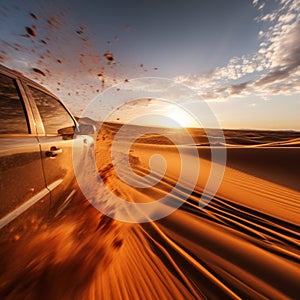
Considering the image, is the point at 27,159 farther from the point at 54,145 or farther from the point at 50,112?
the point at 50,112

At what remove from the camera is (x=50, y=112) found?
2342 mm

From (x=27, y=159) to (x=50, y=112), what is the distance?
3.65ft

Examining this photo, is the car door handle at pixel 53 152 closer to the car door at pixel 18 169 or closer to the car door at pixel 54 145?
the car door at pixel 54 145

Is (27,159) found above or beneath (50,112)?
beneath

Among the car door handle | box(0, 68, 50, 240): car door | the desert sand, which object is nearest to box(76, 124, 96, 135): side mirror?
the car door handle

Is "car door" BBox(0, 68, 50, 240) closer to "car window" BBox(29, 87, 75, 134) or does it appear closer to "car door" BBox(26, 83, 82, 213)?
"car door" BBox(26, 83, 82, 213)

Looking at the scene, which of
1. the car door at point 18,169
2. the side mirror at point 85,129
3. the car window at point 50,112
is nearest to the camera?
the car door at point 18,169

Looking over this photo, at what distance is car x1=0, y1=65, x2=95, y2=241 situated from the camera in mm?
1224

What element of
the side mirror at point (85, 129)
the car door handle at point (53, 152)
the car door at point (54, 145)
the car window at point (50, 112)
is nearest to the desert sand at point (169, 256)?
the car door at point (54, 145)

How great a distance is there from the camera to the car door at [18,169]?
119 centimetres

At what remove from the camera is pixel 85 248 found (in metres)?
2.41

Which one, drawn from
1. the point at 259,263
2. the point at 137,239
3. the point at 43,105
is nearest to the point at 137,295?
the point at 137,239

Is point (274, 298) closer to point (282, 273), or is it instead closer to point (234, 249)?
point (282, 273)

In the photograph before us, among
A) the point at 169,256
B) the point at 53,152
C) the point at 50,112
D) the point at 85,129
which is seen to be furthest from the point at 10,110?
the point at 169,256
